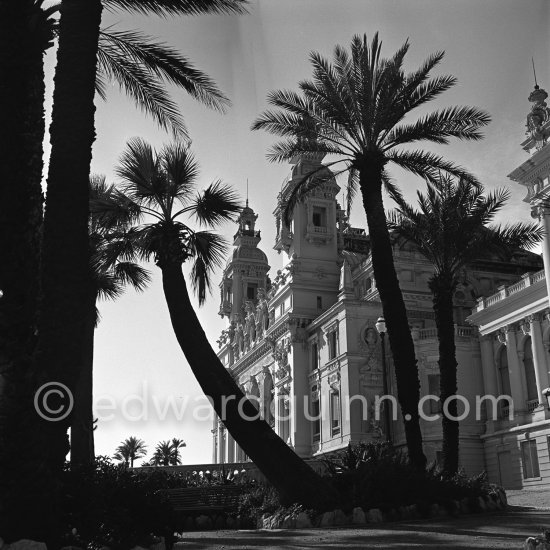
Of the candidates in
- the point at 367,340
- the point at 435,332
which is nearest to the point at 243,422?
the point at 435,332

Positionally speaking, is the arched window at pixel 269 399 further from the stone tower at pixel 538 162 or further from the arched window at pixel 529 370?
the stone tower at pixel 538 162

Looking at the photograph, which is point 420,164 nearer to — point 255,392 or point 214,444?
point 255,392

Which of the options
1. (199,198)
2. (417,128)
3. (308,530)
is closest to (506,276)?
(417,128)

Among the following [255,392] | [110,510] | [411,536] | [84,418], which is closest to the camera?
[110,510]

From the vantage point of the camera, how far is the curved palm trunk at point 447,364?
2227cm

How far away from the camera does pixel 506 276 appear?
54062mm

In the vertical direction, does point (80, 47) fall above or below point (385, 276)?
above

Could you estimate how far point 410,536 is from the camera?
11.5 m

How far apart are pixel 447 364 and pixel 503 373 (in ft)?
70.3

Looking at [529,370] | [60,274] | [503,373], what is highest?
[503,373]

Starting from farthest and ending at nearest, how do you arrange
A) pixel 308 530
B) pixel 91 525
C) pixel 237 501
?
pixel 237 501 → pixel 308 530 → pixel 91 525

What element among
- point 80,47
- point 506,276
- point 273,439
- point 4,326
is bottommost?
point 273,439

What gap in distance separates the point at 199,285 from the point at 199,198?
9.20ft

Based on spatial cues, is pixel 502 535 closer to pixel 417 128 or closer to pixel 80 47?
pixel 80 47
